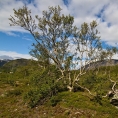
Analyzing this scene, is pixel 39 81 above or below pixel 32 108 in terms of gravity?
above

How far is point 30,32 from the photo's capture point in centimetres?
→ 3173

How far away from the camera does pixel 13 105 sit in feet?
83.6

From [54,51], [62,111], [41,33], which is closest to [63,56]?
[54,51]

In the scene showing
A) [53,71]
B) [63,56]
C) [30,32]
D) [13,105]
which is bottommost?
[13,105]

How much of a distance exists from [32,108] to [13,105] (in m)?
3.88

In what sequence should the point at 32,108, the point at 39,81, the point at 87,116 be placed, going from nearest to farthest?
the point at 87,116
the point at 32,108
the point at 39,81

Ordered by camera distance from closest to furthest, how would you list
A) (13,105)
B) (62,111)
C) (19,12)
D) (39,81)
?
(62,111) < (13,105) < (39,81) < (19,12)

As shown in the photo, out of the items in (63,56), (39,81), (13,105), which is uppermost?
(63,56)

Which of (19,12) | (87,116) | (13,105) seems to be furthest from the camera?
(19,12)

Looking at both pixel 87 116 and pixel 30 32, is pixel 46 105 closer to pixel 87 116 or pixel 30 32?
pixel 87 116

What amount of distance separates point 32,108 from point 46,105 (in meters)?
2.04

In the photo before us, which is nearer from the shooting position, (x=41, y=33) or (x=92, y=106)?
(x=92, y=106)

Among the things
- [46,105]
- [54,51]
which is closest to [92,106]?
[46,105]

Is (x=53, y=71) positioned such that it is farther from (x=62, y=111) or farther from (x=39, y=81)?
(x=62, y=111)
